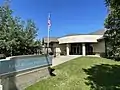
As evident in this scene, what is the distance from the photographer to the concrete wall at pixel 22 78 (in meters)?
10.8

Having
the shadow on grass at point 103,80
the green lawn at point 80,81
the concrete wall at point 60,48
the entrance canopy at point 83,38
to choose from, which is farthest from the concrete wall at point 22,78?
the concrete wall at point 60,48

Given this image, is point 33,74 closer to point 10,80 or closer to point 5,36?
point 10,80

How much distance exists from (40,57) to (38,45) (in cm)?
724

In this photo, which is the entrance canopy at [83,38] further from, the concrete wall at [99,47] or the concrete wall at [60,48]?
the concrete wall at [60,48]

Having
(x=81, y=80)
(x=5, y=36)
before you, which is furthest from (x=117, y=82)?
(x=5, y=36)

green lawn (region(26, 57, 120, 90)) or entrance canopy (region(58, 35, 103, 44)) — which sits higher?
entrance canopy (region(58, 35, 103, 44))

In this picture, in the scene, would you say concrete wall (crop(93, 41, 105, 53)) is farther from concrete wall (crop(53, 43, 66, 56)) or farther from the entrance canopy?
concrete wall (crop(53, 43, 66, 56))

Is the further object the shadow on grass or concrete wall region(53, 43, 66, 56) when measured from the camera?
concrete wall region(53, 43, 66, 56)

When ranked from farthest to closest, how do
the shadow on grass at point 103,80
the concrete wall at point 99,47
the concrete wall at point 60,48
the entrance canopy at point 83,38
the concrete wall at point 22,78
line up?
the concrete wall at point 60,48 → the entrance canopy at point 83,38 → the concrete wall at point 99,47 → the shadow on grass at point 103,80 → the concrete wall at point 22,78

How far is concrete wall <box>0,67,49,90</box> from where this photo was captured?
1077cm

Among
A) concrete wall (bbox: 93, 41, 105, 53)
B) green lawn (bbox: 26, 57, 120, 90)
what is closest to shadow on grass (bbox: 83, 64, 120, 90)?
green lawn (bbox: 26, 57, 120, 90)

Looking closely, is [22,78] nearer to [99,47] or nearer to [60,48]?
[99,47]

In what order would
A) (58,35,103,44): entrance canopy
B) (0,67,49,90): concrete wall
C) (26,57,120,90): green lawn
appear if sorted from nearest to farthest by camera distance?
(0,67,49,90): concrete wall < (26,57,120,90): green lawn < (58,35,103,44): entrance canopy

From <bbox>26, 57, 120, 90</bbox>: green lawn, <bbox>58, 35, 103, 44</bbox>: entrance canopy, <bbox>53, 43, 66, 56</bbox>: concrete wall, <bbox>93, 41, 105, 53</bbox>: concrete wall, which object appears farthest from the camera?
<bbox>53, 43, 66, 56</bbox>: concrete wall
